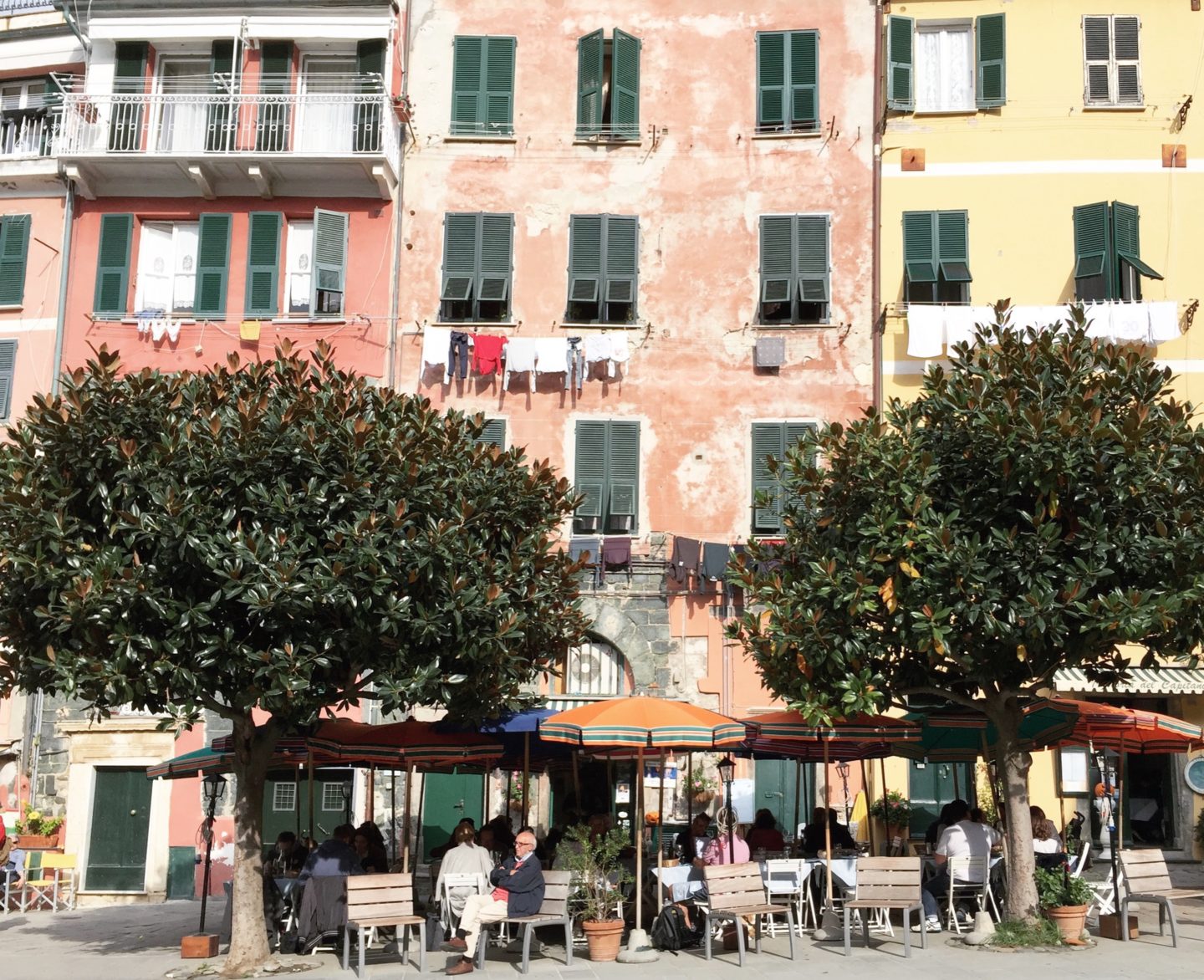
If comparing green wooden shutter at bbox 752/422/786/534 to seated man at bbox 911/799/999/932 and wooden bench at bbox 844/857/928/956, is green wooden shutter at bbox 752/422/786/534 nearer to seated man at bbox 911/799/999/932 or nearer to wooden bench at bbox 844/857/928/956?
seated man at bbox 911/799/999/932

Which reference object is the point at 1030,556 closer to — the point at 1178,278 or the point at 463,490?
the point at 463,490

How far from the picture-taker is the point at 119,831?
2347 cm

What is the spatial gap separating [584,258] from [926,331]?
576 cm

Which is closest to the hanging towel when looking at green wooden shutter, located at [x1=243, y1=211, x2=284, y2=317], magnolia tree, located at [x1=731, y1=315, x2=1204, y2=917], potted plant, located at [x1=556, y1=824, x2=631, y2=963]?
magnolia tree, located at [x1=731, y1=315, x2=1204, y2=917]

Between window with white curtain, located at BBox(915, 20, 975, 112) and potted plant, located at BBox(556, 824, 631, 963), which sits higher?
window with white curtain, located at BBox(915, 20, 975, 112)

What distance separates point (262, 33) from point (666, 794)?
14.4 meters

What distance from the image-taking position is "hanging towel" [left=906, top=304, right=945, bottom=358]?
2244 centimetres

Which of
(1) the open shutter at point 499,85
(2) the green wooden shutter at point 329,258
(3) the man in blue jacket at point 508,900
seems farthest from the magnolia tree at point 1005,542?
(1) the open shutter at point 499,85

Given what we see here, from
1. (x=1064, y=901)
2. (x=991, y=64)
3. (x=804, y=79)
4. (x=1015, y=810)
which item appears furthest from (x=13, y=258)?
(x=1064, y=901)

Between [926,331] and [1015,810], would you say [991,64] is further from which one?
[1015,810]

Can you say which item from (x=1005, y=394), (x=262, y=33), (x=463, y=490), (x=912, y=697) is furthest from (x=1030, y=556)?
(x=262, y=33)

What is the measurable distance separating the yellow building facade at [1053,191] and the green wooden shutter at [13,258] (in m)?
14.5

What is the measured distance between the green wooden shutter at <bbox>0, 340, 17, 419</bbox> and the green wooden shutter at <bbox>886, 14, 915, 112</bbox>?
15.4 m

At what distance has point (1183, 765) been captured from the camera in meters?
22.8
